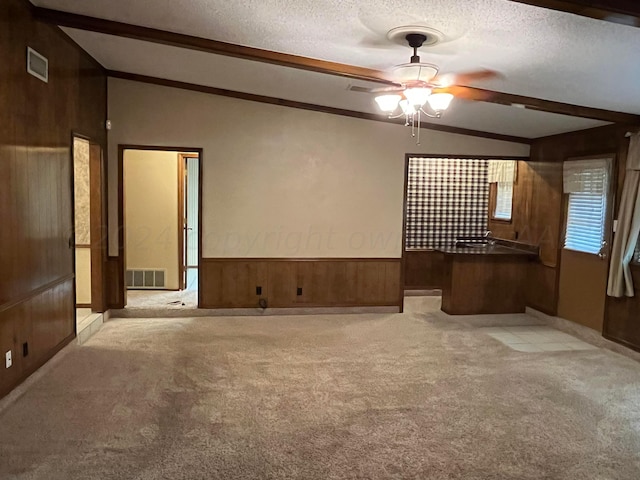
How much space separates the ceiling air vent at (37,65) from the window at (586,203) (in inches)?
212

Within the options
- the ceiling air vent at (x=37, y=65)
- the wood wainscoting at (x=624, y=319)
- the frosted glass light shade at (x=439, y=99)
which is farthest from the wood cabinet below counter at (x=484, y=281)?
the ceiling air vent at (x=37, y=65)

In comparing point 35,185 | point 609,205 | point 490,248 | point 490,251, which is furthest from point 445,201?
point 35,185

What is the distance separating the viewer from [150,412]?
3318 millimetres

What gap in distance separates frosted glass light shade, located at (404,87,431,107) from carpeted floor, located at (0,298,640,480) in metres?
2.17

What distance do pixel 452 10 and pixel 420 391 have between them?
2.68m

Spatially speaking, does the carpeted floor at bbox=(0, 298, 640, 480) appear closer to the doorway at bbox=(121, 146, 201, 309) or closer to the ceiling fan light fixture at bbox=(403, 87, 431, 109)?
the doorway at bbox=(121, 146, 201, 309)

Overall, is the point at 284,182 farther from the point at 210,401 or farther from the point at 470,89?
the point at 210,401

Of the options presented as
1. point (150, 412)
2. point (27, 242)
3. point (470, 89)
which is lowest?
point (150, 412)

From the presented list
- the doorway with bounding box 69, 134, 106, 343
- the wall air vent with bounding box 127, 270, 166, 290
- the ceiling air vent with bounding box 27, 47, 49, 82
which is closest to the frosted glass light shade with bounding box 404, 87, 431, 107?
the ceiling air vent with bounding box 27, 47, 49, 82

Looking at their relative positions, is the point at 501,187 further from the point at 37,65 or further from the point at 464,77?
the point at 37,65

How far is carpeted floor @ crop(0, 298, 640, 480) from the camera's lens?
2.73m

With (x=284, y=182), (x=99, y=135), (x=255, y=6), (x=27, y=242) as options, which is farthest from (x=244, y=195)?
(x=255, y=6)

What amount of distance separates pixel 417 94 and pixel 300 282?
10.9 ft

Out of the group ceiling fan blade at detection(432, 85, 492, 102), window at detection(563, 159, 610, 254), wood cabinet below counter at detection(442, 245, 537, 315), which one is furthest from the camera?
wood cabinet below counter at detection(442, 245, 537, 315)
